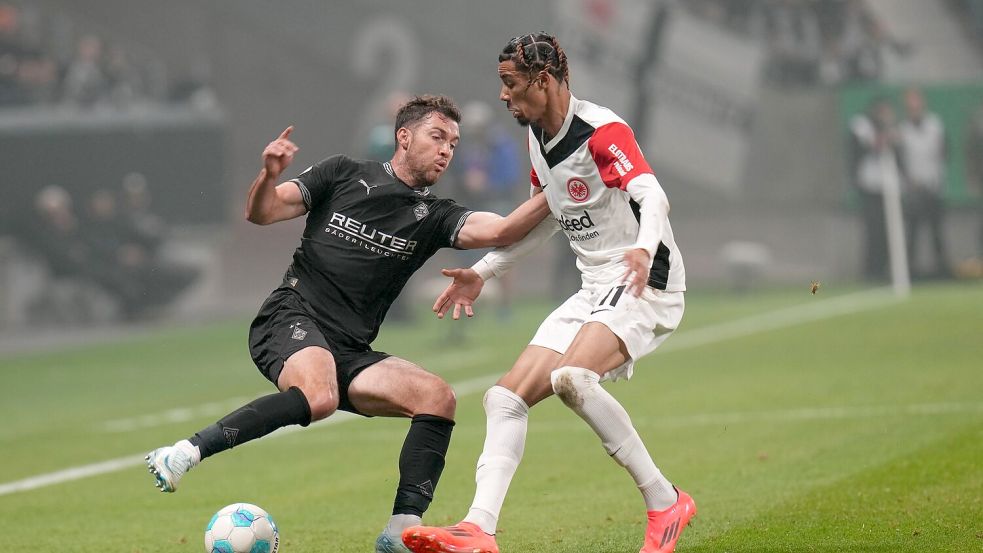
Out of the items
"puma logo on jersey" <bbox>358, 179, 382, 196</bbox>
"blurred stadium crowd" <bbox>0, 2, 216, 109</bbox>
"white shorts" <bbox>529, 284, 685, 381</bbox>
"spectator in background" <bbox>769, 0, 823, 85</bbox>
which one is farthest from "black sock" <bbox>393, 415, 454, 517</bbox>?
"spectator in background" <bbox>769, 0, 823, 85</bbox>

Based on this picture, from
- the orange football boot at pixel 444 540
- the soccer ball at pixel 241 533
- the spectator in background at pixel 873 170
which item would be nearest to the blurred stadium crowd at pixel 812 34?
the spectator in background at pixel 873 170

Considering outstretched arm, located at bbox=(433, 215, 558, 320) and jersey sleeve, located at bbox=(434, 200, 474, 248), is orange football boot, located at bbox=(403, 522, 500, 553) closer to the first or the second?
outstretched arm, located at bbox=(433, 215, 558, 320)

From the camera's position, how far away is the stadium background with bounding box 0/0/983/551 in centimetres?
1639

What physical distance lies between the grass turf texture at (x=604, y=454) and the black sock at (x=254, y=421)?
0.72 meters

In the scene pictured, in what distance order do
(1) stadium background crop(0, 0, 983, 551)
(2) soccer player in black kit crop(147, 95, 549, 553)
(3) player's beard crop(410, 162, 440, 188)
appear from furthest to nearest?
1. (1) stadium background crop(0, 0, 983, 551)
2. (3) player's beard crop(410, 162, 440, 188)
3. (2) soccer player in black kit crop(147, 95, 549, 553)

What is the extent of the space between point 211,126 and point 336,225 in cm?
1552

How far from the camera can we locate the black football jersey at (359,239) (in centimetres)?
664

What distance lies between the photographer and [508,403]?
604 cm

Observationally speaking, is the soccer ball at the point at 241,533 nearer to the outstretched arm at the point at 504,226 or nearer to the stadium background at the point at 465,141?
the outstretched arm at the point at 504,226

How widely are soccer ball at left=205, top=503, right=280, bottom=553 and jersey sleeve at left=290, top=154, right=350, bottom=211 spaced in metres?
1.43

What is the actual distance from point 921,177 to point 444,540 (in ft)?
58.7

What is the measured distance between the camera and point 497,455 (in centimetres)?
593

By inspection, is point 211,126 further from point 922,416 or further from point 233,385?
point 922,416

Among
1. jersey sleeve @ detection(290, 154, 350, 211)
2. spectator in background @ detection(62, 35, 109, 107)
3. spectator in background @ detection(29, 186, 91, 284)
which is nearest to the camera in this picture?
jersey sleeve @ detection(290, 154, 350, 211)
